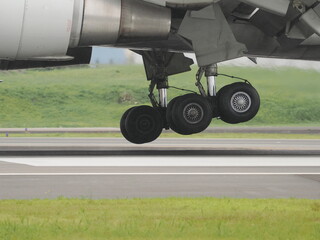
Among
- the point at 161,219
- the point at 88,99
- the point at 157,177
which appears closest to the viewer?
the point at 161,219

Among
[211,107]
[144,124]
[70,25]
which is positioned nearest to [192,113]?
[211,107]

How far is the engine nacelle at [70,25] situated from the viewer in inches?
663

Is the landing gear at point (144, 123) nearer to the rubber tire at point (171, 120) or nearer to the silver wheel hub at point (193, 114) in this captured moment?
the rubber tire at point (171, 120)

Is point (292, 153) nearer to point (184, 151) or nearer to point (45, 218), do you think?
point (184, 151)

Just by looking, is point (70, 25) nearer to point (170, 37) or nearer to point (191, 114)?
point (170, 37)

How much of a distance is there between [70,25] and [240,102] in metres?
5.67

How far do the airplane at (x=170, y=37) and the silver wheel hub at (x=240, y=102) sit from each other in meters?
0.03

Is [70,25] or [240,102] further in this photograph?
[240,102]

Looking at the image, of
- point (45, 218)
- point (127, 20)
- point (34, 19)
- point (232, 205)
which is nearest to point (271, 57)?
point (127, 20)

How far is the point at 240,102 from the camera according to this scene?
68.9 feet

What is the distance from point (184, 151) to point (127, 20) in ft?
28.3

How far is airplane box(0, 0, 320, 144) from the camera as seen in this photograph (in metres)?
17.2

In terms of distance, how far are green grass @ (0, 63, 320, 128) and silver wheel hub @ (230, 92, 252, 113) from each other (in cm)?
4780

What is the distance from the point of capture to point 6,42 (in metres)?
17.0
